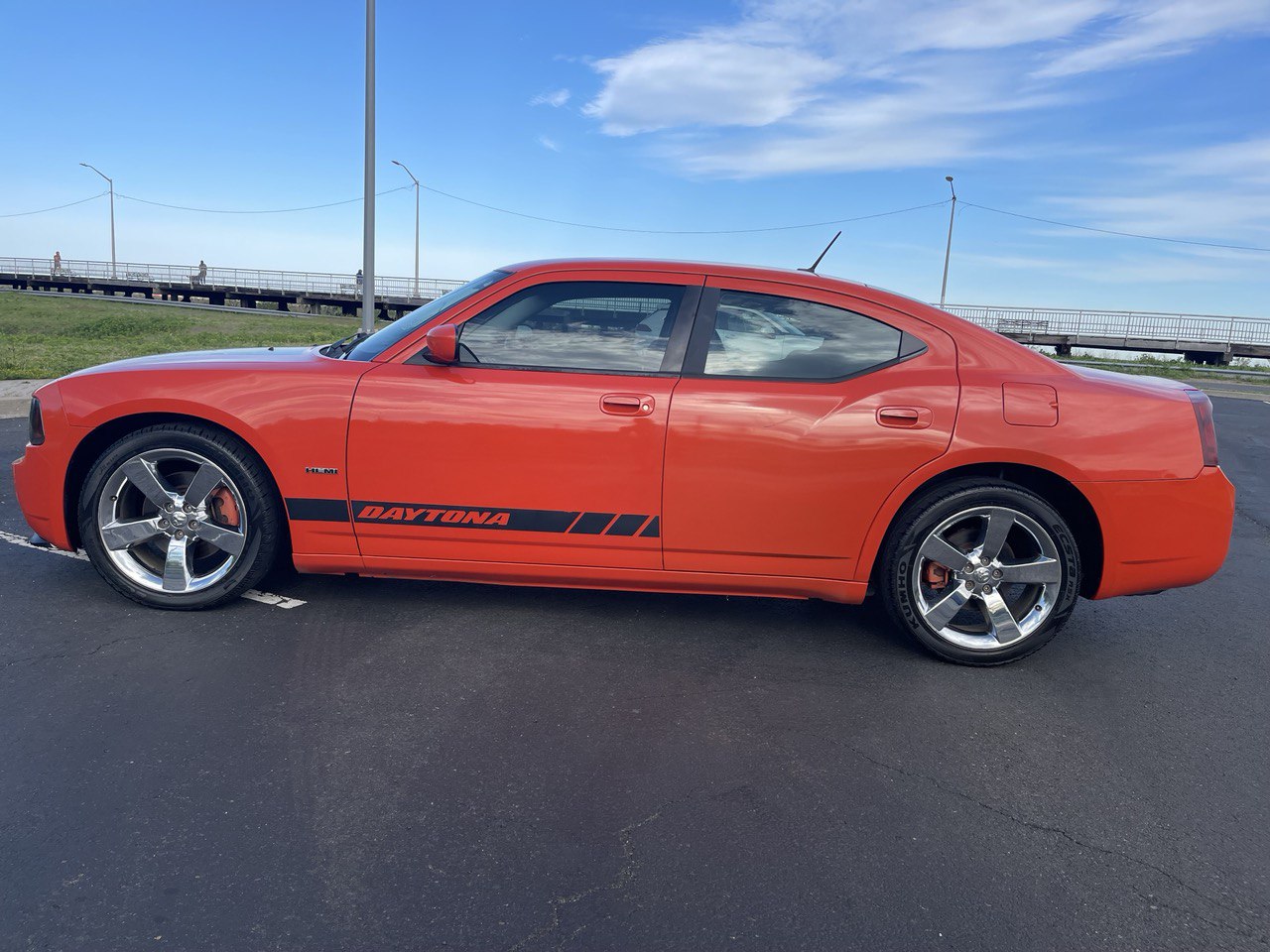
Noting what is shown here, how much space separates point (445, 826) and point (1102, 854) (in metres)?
1.82

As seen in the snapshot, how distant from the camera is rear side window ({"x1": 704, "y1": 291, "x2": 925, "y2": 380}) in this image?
388 centimetres

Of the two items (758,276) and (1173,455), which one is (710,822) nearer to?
(758,276)

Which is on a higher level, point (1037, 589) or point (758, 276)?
point (758, 276)

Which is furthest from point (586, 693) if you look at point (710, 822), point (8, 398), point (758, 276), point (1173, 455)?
point (8, 398)

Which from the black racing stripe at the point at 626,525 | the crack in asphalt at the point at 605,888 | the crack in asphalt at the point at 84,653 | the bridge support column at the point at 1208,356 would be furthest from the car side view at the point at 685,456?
the bridge support column at the point at 1208,356

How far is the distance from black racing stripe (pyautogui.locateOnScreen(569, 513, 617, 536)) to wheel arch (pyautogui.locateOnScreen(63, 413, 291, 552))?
4.18 ft


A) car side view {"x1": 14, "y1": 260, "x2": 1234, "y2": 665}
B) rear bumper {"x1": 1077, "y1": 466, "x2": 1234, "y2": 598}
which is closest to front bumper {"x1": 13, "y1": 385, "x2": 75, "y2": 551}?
car side view {"x1": 14, "y1": 260, "x2": 1234, "y2": 665}

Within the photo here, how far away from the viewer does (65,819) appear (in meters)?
2.51

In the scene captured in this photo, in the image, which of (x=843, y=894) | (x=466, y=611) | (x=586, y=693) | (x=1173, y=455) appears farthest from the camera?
(x=466, y=611)

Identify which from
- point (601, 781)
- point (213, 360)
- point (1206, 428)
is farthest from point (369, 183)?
point (601, 781)

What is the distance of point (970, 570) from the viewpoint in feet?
12.7

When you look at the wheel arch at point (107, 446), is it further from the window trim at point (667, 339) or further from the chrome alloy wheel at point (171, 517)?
the window trim at point (667, 339)

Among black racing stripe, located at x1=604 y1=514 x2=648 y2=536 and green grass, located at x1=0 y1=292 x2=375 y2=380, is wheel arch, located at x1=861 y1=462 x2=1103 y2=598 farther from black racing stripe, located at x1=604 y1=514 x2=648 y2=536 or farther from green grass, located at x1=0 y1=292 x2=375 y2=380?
green grass, located at x1=0 y1=292 x2=375 y2=380

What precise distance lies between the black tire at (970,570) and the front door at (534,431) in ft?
3.40
